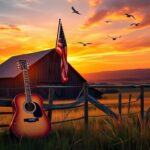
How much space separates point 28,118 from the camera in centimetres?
703

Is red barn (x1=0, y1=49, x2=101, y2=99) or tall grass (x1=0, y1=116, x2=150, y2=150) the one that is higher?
red barn (x1=0, y1=49, x2=101, y2=99)

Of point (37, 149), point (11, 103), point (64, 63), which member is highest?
point (64, 63)

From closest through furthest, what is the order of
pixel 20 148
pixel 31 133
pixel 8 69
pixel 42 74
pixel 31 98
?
pixel 20 148, pixel 31 133, pixel 31 98, pixel 42 74, pixel 8 69

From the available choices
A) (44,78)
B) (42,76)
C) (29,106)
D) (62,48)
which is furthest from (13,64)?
(29,106)

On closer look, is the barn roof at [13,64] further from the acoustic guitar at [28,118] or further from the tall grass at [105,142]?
the tall grass at [105,142]

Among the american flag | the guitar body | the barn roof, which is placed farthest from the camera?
the barn roof

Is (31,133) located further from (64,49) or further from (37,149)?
(64,49)

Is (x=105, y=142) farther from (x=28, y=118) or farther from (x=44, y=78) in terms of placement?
(x=44, y=78)

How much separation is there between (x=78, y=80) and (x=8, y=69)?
669 cm

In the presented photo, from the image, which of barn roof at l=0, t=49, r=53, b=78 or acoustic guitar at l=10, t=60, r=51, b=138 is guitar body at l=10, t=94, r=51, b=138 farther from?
barn roof at l=0, t=49, r=53, b=78

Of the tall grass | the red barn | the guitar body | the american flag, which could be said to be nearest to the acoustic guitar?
the guitar body

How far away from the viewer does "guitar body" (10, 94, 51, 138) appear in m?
6.83

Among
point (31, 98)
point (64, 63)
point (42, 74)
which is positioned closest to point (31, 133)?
point (31, 98)

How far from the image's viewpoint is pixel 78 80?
117ft
